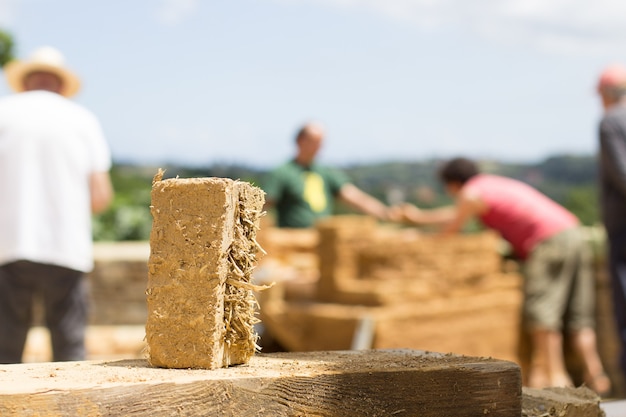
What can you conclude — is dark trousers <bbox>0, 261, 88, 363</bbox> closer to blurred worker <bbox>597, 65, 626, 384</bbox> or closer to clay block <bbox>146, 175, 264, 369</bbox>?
clay block <bbox>146, 175, 264, 369</bbox>

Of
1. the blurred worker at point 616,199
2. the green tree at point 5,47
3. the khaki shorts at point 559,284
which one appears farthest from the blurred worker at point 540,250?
the green tree at point 5,47

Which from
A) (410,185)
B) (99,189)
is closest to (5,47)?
(410,185)

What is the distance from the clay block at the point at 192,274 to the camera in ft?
7.99

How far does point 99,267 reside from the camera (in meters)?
10.2

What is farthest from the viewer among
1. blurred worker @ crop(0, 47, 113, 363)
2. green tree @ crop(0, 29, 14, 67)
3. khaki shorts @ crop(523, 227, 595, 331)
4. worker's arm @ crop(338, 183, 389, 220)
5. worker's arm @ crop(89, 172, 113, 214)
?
green tree @ crop(0, 29, 14, 67)

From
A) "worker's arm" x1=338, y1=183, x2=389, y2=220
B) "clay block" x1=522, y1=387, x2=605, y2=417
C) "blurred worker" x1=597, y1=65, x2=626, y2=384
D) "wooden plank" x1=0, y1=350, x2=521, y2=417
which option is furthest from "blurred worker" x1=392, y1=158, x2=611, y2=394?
"wooden plank" x1=0, y1=350, x2=521, y2=417

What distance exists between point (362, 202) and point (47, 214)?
12.1ft

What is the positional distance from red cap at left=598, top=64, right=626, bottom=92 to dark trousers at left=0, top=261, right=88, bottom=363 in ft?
11.0

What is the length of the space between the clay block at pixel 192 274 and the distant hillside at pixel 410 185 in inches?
501

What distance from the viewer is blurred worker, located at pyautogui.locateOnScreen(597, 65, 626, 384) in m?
5.38

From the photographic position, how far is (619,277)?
541cm

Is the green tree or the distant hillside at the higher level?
the green tree

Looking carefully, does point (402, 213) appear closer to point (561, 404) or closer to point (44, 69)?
point (44, 69)

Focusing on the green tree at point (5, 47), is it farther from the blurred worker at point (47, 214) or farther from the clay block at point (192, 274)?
the clay block at point (192, 274)
